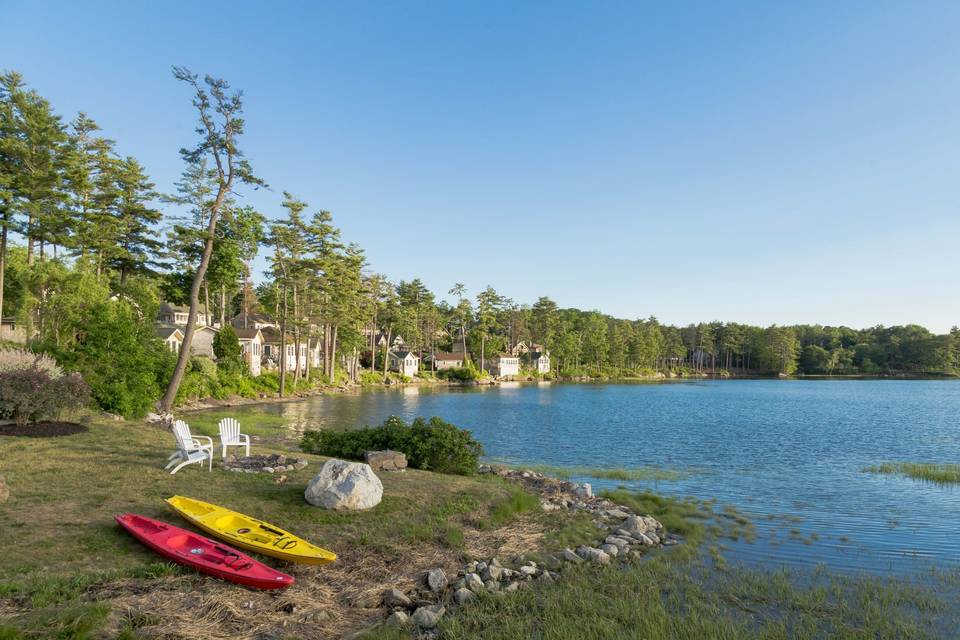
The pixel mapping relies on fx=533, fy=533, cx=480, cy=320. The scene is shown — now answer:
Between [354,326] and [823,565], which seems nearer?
[823,565]

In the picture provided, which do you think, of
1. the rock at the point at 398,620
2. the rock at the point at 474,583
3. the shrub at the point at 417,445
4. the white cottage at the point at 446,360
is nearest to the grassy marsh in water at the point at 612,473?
the shrub at the point at 417,445

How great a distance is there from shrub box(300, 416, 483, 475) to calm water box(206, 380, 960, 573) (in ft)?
16.4

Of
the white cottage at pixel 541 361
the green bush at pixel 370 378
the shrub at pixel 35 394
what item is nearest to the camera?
the shrub at pixel 35 394

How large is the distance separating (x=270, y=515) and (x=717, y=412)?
40746 mm

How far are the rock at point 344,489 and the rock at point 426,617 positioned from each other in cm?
316

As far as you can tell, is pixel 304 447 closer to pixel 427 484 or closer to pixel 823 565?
pixel 427 484

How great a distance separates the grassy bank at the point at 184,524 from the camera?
5766 mm

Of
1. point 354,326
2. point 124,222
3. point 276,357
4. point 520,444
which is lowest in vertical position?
point 520,444

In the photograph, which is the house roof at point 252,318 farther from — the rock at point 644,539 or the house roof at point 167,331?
the rock at point 644,539

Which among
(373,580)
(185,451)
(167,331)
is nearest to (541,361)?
(167,331)

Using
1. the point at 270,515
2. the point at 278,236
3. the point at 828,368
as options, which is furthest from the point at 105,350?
the point at 828,368

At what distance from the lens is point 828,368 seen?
126438 millimetres

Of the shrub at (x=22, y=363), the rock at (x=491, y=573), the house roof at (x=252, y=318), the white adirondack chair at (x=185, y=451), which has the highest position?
the house roof at (x=252, y=318)

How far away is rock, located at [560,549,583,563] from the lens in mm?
9162
